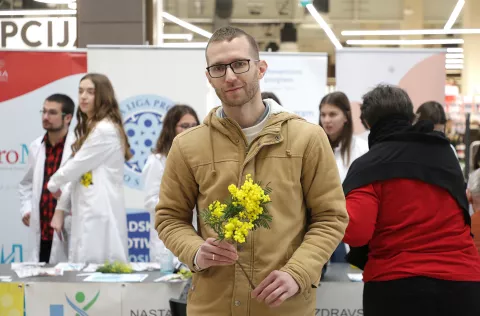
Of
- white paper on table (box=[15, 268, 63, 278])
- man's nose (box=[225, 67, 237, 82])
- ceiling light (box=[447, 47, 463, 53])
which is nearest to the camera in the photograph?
man's nose (box=[225, 67, 237, 82])

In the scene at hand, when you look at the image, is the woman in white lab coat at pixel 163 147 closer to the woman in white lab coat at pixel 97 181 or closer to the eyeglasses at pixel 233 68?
the woman in white lab coat at pixel 97 181

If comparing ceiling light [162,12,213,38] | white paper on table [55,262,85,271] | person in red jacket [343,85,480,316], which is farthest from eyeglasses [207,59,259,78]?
ceiling light [162,12,213,38]

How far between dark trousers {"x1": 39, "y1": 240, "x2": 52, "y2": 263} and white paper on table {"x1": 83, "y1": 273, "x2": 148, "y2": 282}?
4.36 ft

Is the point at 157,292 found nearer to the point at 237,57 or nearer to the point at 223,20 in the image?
the point at 237,57

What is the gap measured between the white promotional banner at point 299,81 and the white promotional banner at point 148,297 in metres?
2.94

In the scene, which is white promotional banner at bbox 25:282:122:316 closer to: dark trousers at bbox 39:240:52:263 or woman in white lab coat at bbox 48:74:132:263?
woman in white lab coat at bbox 48:74:132:263

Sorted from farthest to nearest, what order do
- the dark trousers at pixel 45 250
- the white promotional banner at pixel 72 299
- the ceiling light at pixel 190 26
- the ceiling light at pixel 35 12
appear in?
the ceiling light at pixel 190 26, the ceiling light at pixel 35 12, the dark trousers at pixel 45 250, the white promotional banner at pixel 72 299

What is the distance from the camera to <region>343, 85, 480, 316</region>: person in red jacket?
2.81 metres

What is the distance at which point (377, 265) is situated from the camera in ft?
9.55

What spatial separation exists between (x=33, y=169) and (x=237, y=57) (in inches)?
152

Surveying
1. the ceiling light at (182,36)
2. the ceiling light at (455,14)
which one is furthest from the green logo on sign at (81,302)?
the ceiling light at (455,14)

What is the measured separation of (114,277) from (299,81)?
3.06m

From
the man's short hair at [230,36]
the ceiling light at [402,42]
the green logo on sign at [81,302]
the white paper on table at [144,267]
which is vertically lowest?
the green logo on sign at [81,302]

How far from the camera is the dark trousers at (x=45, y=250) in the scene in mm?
5188
